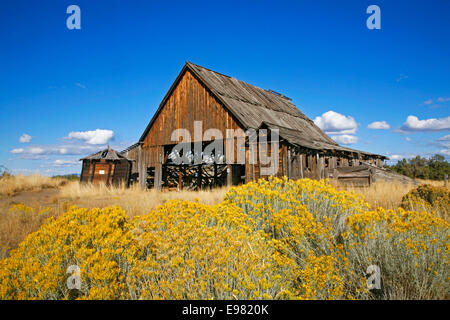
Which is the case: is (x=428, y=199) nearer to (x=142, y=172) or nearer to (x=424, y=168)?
(x=142, y=172)

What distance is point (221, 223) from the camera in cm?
446

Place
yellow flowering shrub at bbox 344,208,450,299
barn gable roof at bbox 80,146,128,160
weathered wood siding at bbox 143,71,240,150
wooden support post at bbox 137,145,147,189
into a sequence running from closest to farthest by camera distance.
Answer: yellow flowering shrub at bbox 344,208,450,299 < weathered wood siding at bbox 143,71,240,150 < wooden support post at bbox 137,145,147,189 < barn gable roof at bbox 80,146,128,160

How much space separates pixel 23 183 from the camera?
63.7 feet

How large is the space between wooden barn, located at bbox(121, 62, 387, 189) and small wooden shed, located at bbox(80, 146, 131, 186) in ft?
1.08

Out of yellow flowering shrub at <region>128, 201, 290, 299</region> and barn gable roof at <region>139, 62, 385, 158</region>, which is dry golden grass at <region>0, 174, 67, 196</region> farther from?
yellow flowering shrub at <region>128, 201, 290, 299</region>

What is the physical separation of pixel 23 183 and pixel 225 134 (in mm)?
15780

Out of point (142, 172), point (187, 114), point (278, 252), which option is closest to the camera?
point (278, 252)

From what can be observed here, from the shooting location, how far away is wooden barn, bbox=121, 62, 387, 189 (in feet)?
44.1

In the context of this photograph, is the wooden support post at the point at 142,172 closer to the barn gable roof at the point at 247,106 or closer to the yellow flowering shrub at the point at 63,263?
the barn gable roof at the point at 247,106

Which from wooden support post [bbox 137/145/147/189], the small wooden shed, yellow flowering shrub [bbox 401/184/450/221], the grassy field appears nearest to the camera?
the grassy field

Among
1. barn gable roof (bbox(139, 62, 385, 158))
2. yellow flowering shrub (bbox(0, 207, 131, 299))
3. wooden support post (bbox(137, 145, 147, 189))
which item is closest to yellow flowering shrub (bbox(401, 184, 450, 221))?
barn gable roof (bbox(139, 62, 385, 158))

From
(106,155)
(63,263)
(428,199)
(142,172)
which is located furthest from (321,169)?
(106,155)

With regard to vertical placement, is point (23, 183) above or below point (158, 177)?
below
